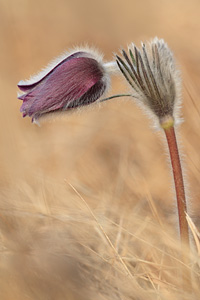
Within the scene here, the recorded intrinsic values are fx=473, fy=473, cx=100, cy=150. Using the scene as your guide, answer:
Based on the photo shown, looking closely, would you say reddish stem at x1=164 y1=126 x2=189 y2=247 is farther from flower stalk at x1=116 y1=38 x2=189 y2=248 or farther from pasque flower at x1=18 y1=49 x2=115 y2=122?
pasque flower at x1=18 y1=49 x2=115 y2=122

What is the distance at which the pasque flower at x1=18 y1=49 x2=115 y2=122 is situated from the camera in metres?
0.60

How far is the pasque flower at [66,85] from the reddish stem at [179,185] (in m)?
0.11

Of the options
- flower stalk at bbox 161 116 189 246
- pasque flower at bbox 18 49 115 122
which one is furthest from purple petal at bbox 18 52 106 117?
flower stalk at bbox 161 116 189 246

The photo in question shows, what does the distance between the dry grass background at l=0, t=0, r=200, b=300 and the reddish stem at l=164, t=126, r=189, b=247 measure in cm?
2

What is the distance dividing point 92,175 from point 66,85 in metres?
0.53

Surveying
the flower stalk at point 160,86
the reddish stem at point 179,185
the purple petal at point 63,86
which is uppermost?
the purple petal at point 63,86

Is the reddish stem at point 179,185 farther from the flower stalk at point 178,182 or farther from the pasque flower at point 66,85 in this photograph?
the pasque flower at point 66,85

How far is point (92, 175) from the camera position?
1104 mm

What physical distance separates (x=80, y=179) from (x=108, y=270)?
62 cm

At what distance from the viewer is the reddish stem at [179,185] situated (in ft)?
1.80

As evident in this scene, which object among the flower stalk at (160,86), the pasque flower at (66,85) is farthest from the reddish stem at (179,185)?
the pasque flower at (66,85)

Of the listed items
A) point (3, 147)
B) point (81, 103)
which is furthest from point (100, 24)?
point (81, 103)

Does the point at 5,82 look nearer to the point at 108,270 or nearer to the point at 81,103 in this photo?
the point at 81,103

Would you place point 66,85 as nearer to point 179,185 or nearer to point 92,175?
point 179,185
